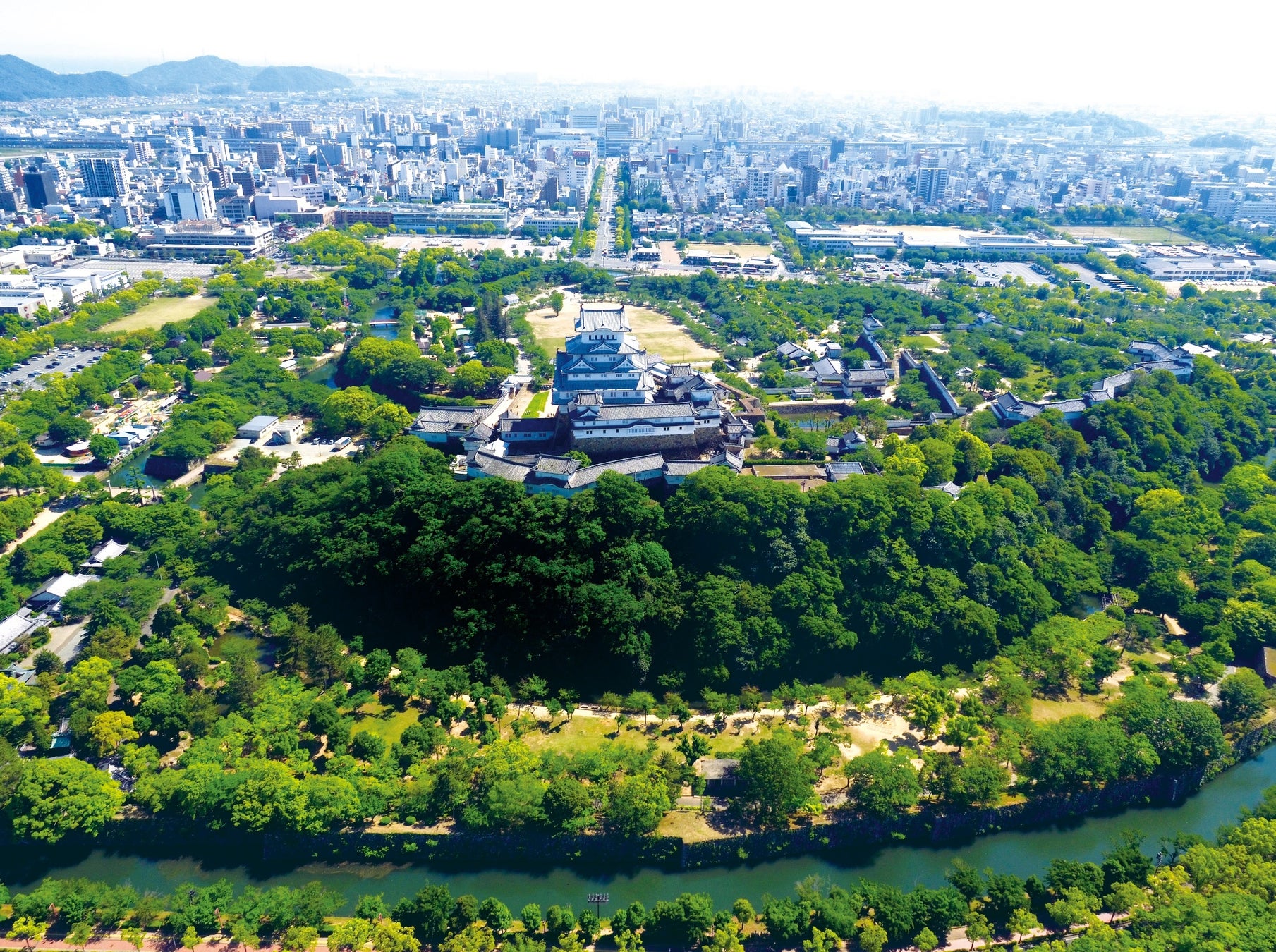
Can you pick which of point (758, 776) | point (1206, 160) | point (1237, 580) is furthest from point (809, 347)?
point (1206, 160)

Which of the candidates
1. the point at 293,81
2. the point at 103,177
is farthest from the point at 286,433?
the point at 293,81

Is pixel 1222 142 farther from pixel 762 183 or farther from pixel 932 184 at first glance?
pixel 762 183

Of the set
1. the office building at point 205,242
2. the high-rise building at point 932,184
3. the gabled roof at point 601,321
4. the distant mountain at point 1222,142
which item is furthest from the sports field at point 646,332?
the distant mountain at point 1222,142

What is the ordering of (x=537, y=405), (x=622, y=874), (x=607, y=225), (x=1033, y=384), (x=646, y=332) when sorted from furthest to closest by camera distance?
(x=607, y=225), (x=646, y=332), (x=1033, y=384), (x=537, y=405), (x=622, y=874)

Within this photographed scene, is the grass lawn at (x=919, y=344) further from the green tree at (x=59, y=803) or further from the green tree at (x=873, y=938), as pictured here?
the green tree at (x=59, y=803)

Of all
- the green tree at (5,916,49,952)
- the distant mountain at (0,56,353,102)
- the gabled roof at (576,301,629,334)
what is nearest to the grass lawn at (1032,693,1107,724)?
the gabled roof at (576,301,629,334)

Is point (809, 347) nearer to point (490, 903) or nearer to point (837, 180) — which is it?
point (490, 903)
